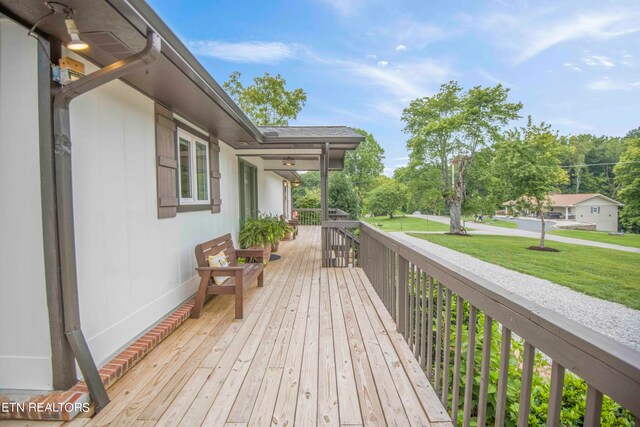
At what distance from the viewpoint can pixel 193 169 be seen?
146 inches

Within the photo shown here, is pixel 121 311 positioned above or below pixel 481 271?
above

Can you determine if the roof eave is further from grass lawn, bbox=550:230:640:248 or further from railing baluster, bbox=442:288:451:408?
grass lawn, bbox=550:230:640:248

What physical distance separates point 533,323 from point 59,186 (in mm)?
2431

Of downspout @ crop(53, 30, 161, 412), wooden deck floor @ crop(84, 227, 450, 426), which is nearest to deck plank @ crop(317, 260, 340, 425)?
wooden deck floor @ crop(84, 227, 450, 426)

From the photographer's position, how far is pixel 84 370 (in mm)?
1709

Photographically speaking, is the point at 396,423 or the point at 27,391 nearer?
the point at 396,423

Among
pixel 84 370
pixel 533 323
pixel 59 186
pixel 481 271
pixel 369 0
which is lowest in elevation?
pixel 481 271

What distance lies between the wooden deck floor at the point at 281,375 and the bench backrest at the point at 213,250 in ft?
2.03

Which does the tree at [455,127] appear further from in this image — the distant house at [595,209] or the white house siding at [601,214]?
the white house siding at [601,214]

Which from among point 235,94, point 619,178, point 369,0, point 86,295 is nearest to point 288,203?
point 369,0

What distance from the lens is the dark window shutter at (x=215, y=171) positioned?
4.20 metres

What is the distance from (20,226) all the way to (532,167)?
16037mm

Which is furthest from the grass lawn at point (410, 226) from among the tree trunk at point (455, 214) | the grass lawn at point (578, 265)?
the grass lawn at point (578, 265)

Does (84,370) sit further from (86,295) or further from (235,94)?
(235,94)
